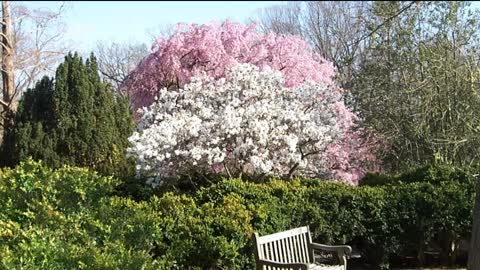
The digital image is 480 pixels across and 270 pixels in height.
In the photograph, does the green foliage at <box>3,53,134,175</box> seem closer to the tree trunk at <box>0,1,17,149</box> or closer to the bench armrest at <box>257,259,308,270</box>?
the tree trunk at <box>0,1,17,149</box>

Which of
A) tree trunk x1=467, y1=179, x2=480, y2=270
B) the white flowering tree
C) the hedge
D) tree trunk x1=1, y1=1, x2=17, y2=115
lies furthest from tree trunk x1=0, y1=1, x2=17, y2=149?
tree trunk x1=467, y1=179, x2=480, y2=270

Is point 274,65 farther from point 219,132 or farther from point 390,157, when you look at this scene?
point 219,132

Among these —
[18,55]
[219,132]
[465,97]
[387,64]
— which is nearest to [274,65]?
[387,64]

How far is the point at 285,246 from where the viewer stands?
6414 millimetres

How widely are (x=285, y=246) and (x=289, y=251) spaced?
0.08 m

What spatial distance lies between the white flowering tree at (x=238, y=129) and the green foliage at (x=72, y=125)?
12.7 feet

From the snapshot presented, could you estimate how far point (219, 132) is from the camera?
9.41m

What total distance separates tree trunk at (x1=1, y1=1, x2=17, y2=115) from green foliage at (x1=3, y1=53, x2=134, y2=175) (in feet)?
13.9

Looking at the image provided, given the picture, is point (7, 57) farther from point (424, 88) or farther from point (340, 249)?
point (340, 249)

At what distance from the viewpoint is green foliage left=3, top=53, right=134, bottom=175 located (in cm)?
1392

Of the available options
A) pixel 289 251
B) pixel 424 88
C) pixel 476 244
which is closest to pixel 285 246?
pixel 289 251

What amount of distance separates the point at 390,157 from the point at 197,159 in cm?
585

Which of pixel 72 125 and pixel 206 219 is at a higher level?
pixel 72 125

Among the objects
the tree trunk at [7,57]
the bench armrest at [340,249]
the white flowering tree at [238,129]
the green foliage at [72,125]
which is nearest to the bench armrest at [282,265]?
the bench armrest at [340,249]
